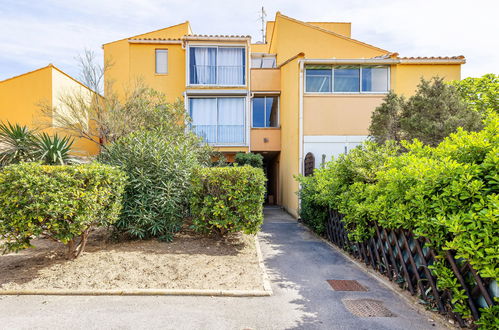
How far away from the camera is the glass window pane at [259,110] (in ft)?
53.6

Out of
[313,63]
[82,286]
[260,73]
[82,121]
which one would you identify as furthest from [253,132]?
[82,286]

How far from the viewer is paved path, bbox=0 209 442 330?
3650 mm

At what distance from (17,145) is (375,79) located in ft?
46.0

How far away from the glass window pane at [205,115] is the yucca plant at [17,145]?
8157 millimetres

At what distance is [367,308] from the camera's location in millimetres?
4168

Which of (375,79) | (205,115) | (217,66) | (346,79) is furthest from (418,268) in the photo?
(217,66)

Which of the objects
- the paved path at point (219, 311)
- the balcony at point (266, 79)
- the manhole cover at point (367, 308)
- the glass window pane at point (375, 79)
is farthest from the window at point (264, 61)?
the manhole cover at point (367, 308)

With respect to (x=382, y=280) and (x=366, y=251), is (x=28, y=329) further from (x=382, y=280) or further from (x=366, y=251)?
(x=366, y=251)

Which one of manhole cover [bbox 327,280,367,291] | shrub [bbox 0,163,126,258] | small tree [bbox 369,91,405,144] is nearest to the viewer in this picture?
shrub [bbox 0,163,126,258]

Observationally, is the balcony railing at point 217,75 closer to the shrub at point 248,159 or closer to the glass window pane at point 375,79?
the shrub at point 248,159

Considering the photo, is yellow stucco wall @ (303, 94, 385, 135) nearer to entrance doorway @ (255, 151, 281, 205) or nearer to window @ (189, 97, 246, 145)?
window @ (189, 97, 246, 145)

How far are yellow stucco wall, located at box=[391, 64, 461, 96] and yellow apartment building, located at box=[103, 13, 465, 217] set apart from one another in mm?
49

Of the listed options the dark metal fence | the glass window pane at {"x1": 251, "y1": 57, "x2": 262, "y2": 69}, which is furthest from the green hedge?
the glass window pane at {"x1": 251, "y1": 57, "x2": 262, "y2": 69}

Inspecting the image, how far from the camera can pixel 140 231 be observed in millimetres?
6832
